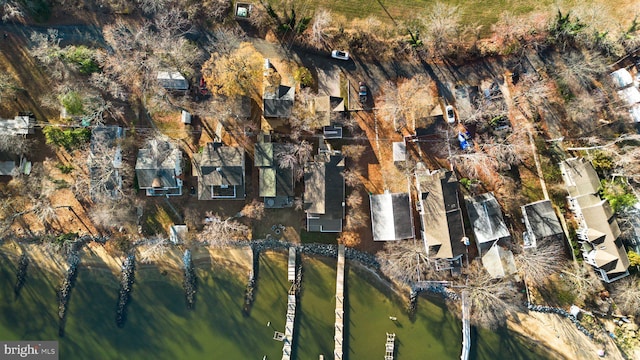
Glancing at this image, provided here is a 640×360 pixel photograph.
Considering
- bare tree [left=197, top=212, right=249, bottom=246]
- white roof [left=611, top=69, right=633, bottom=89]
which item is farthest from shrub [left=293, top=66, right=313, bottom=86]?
white roof [left=611, top=69, right=633, bottom=89]

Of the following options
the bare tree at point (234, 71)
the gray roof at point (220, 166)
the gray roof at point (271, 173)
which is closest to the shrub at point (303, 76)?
the bare tree at point (234, 71)

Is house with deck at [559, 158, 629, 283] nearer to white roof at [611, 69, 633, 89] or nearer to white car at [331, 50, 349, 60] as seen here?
white roof at [611, 69, 633, 89]

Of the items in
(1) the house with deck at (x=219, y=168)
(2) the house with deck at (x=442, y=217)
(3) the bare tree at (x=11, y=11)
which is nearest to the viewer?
(2) the house with deck at (x=442, y=217)

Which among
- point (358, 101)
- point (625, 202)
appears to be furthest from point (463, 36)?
point (625, 202)

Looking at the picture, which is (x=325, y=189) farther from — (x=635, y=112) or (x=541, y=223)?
(x=635, y=112)

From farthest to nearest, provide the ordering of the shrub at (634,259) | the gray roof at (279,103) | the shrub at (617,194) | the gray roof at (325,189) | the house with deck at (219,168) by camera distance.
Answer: the gray roof at (279,103) < the gray roof at (325,189) < the house with deck at (219,168) < the shrub at (634,259) < the shrub at (617,194)

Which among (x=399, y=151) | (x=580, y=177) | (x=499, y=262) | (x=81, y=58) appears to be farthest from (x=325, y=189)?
(x=81, y=58)

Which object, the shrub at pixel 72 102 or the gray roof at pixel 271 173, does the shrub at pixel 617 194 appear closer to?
the gray roof at pixel 271 173
